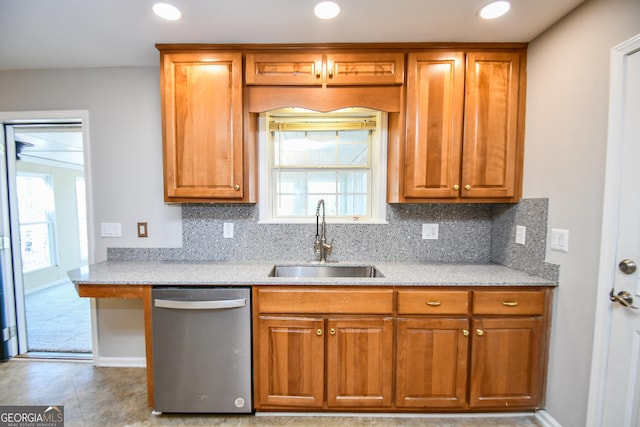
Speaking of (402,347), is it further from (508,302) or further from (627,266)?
(627,266)

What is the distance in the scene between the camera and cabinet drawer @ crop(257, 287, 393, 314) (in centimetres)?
156

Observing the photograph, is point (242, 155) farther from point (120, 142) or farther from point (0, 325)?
point (0, 325)

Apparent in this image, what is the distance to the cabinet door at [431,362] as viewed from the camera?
5.13ft

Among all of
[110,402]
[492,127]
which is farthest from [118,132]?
[492,127]

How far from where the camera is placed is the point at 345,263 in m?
2.04

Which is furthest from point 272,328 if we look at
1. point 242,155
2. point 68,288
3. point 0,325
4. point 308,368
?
point 68,288

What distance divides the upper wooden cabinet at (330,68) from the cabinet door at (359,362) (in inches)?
61.6

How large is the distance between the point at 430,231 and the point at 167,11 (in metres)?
2.26

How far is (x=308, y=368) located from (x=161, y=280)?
3.43 ft

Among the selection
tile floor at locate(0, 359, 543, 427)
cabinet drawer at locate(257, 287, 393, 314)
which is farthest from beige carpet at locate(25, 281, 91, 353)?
cabinet drawer at locate(257, 287, 393, 314)

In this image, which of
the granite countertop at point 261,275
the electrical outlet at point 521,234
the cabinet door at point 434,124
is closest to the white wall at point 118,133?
the granite countertop at point 261,275

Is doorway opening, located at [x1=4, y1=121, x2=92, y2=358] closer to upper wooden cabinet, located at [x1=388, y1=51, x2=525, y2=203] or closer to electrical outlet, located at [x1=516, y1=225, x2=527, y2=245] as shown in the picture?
upper wooden cabinet, located at [x1=388, y1=51, x2=525, y2=203]

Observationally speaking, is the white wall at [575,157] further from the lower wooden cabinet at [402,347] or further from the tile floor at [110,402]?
the tile floor at [110,402]

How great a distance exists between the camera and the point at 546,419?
1.57 metres
